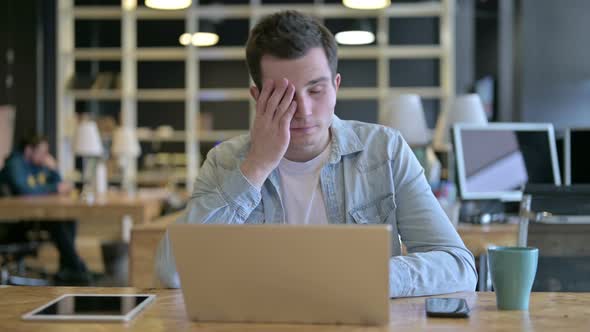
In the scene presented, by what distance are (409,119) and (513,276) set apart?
251 centimetres

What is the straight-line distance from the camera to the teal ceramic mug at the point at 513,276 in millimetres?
1245

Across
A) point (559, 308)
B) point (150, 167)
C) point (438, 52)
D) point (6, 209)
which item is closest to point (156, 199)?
point (6, 209)

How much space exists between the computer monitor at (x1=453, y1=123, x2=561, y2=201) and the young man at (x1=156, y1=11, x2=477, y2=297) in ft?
4.31

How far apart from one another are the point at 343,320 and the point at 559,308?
1.35 feet

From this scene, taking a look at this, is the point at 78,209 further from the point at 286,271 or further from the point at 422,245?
the point at 286,271

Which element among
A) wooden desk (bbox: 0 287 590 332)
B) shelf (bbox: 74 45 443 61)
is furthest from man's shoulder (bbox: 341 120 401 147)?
shelf (bbox: 74 45 443 61)

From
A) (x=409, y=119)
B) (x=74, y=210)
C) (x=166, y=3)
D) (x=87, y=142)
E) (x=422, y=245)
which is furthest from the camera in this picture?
(x=166, y=3)

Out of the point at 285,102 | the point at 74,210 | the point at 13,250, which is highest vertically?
the point at 285,102

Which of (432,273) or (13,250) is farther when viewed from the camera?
(13,250)

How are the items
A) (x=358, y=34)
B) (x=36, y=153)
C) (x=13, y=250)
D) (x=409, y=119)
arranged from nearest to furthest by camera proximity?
Result: (x=409, y=119) < (x=13, y=250) < (x=36, y=153) < (x=358, y=34)

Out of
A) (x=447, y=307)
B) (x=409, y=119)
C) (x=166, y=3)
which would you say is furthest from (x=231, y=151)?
(x=166, y=3)

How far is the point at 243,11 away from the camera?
8445 millimetres

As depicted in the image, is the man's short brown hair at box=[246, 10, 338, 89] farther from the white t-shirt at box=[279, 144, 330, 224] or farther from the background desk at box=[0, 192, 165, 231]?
the background desk at box=[0, 192, 165, 231]

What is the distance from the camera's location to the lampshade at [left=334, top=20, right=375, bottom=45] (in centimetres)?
806
